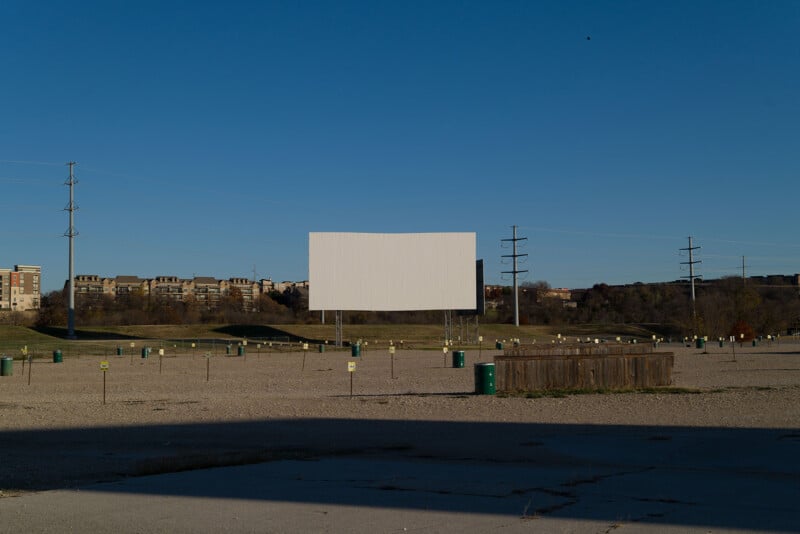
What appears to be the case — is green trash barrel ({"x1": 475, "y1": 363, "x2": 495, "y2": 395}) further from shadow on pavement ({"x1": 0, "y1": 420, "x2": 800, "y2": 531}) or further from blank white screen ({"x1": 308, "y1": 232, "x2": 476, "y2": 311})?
blank white screen ({"x1": 308, "y1": 232, "x2": 476, "y2": 311})

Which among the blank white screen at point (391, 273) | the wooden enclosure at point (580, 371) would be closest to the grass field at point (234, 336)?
the blank white screen at point (391, 273)

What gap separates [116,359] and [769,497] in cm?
5119

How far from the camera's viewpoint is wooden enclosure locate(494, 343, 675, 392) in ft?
91.4

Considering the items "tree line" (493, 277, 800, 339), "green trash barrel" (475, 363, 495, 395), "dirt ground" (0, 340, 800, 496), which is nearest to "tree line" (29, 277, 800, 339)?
"tree line" (493, 277, 800, 339)

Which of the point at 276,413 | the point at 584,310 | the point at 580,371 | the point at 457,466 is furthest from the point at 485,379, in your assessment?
the point at 584,310

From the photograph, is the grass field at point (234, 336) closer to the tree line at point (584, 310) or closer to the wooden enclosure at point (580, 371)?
the tree line at point (584, 310)

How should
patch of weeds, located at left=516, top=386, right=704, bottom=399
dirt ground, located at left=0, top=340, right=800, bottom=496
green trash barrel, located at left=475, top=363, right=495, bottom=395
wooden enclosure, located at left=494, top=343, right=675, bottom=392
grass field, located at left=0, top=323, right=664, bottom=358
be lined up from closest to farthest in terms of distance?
dirt ground, located at left=0, top=340, right=800, bottom=496 → patch of weeds, located at left=516, top=386, right=704, bottom=399 → green trash barrel, located at left=475, top=363, right=495, bottom=395 → wooden enclosure, located at left=494, top=343, right=675, bottom=392 → grass field, located at left=0, top=323, right=664, bottom=358

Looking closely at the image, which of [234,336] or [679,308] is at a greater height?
[679,308]

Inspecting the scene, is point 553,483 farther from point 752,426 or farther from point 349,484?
point 752,426

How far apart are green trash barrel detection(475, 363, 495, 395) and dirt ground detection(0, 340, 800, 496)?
657 mm

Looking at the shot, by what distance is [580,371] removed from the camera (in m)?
28.3

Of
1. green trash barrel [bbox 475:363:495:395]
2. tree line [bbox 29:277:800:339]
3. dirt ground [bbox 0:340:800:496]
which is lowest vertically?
dirt ground [bbox 0:340:800:496]

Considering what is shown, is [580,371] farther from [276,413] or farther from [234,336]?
[234,336]

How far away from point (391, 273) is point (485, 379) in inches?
1759
